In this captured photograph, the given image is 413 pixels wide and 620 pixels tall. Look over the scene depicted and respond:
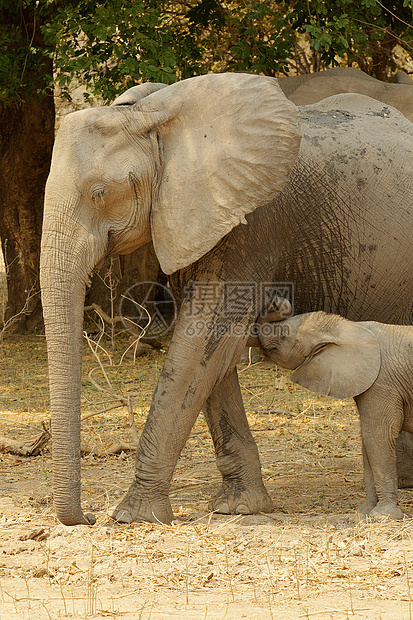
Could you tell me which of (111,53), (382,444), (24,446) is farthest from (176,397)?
(111,53)

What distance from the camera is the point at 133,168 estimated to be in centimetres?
484

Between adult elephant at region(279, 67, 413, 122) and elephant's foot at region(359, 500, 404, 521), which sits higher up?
adult elephant at region(279, 67, 413, 122)

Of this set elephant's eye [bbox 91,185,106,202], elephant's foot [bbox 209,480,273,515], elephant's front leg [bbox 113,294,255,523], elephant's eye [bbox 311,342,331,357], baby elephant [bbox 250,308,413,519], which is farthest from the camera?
elephant's foot [bbox 209,480,273,515]

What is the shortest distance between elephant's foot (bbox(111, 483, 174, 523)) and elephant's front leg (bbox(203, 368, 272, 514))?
1.91ft

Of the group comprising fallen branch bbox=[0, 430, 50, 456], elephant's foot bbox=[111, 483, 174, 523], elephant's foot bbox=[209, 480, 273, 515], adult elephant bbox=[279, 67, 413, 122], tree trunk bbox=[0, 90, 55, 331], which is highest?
adult elephant bbox=[279, 67, 413, 122]

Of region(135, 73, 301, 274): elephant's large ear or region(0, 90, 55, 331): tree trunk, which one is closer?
region(135, 73, 301, 274): elephant's large ear

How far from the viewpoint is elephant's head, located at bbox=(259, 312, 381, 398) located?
209 inches

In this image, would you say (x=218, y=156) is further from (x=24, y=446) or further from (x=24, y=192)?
(x=24, y=192)

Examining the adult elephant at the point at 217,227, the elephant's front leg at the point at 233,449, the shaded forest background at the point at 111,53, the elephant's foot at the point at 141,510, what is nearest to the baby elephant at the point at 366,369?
the adult elephant at the point at 217,227

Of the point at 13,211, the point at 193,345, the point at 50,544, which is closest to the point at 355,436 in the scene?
the point at 193,345

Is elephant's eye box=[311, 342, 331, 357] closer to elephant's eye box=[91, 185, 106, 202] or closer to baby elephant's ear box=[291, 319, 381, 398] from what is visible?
baby elephant's ear box=[291, 319, 381, 398]

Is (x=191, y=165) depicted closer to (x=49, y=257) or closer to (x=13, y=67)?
(x=49, y=257)

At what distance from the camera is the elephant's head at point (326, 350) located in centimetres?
530

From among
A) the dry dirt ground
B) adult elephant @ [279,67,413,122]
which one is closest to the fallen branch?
the dry dirt ground
